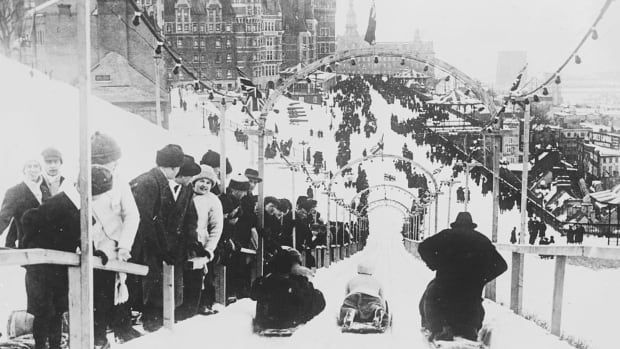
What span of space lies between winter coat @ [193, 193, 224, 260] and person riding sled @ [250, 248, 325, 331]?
55 centimetres

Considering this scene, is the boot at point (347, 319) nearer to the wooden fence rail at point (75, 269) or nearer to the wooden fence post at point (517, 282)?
the wooden fence rail at point (75, 269)

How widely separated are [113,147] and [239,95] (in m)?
2.66

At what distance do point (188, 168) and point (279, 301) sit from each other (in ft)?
Answer: 4.15

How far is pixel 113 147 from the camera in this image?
4785 millimetres

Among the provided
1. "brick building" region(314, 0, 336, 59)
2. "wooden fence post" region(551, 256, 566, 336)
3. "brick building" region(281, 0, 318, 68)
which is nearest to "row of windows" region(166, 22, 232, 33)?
"brick building" region(281, 0, 318, 68)

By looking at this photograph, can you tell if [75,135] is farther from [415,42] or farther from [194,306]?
[415,42]

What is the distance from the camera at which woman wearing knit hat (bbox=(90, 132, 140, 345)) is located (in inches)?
185

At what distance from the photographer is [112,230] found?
4.83m

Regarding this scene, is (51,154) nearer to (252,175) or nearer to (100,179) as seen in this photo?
(100,179)

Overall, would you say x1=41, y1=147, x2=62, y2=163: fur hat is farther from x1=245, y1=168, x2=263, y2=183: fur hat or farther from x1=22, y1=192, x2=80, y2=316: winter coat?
x1=245, y1=168, x2=263, y2=183: fur hat

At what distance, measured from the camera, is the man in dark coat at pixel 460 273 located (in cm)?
584

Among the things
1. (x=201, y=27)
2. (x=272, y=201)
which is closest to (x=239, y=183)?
(x=272, y=201)

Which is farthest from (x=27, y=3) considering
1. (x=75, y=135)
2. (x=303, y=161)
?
(x=303, y=161)

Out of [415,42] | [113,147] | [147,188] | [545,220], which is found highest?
[415,42]
